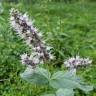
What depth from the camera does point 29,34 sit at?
338cm

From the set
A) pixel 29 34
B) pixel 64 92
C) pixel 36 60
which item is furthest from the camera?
pixel 36 60

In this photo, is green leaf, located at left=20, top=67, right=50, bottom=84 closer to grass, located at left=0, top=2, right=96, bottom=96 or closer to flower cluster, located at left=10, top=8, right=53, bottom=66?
flower cluster, located at left=10, top=8, right=53, bottom=66

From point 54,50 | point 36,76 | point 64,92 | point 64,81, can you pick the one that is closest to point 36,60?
point 36,76

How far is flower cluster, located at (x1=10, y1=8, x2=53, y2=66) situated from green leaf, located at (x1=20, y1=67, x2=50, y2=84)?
8 centimetres

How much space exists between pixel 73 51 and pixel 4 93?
5.88 ft

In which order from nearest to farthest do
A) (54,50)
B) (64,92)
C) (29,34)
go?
1. (64,92)
2. (29,34)
3. (54,50)

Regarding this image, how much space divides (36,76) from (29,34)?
334 mm

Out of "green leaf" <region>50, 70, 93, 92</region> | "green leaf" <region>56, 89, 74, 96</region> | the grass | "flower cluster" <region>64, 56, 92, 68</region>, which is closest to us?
"green leaf" <region>56, 89, 74, 96</region>

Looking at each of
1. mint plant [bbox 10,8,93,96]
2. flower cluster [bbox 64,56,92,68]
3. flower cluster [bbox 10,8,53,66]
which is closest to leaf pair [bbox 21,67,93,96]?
mint plant [bbox 10,8,93,96]

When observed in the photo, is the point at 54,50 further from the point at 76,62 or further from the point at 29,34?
the point at 29,34

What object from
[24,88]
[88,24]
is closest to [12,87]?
[24,88]

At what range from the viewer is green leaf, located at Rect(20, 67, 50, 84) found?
11.1 feet

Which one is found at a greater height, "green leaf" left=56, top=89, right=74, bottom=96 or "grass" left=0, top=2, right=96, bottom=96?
"green leaf" left=56, top=89, right=74, bottom=96

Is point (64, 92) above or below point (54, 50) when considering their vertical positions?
above
